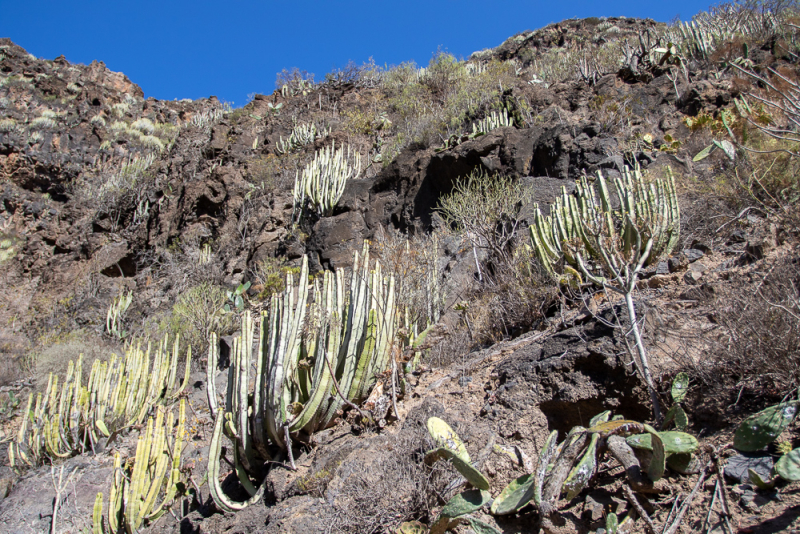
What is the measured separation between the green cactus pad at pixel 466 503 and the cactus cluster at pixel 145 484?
8.44ft

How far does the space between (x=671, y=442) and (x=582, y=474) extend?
0.39 m

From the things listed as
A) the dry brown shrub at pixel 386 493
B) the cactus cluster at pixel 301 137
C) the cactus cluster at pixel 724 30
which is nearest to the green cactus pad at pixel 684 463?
the dry brown shrub at pixel 386 493

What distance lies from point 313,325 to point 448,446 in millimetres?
1640

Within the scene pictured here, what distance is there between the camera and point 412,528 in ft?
6.59

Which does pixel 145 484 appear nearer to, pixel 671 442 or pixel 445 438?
pixel 445 438

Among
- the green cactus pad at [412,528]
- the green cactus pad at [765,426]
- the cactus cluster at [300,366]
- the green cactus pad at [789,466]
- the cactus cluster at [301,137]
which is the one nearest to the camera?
the green cactus pad at [789,466]

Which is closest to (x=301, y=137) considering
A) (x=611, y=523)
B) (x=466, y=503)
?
(x=466, y=503)

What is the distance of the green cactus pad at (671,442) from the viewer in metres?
1.77

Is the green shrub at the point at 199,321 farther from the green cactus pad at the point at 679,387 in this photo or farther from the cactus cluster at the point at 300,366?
the green cactus pad at the point at 679,387

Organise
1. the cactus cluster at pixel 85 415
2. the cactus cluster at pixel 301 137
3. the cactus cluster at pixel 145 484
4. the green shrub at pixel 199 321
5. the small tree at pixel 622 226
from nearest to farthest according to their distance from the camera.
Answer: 1. the cactus cluster at pixel 145 484
2. the small tree at pixel 622 226
3. the cactus cluster at pixel 85 415
4. the green shrub at pixel 199 321
5. the cactus cluster at pixel 301 137

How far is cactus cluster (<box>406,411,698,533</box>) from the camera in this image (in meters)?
1.80

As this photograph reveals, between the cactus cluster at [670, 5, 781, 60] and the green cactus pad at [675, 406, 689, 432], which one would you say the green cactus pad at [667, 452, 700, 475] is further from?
the cactus cluster at [670, 5, 781, 60]

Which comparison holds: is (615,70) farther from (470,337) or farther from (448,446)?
(448,446)

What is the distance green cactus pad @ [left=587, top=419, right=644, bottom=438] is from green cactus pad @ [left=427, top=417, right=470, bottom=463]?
0.58 m
